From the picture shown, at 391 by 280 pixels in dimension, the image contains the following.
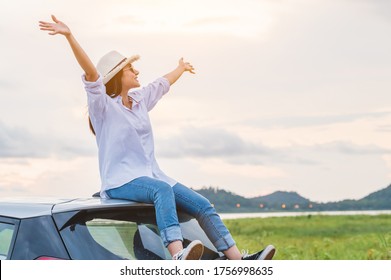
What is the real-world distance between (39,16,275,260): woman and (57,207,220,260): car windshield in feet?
0.31

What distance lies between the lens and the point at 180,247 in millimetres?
5082

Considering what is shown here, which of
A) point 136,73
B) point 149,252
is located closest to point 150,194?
point 149,252

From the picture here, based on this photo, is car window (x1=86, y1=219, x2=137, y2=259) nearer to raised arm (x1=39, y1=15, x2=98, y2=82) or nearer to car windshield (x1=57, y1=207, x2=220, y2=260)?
car windshield (x1=57, y1=207, x2=220, y2=260)

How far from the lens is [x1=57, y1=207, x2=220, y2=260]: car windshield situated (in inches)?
189

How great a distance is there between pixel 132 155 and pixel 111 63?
77cm

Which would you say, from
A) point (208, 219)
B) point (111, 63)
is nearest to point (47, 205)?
point (208, 219)

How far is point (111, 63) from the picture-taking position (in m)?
6.19

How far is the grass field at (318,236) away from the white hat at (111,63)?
5.42 meters

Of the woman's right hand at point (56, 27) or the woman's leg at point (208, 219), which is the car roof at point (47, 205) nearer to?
the woman's leg at point (208, 219)

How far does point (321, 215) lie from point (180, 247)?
2267 cm

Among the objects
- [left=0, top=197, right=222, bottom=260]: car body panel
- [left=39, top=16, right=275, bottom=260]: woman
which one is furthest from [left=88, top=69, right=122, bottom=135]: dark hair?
[left=0, top=197, right=222, bottom=260]: car body panel

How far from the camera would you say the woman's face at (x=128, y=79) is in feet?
20.0

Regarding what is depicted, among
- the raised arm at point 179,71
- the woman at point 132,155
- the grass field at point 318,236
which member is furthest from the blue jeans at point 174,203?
the grass field at point 318,236
